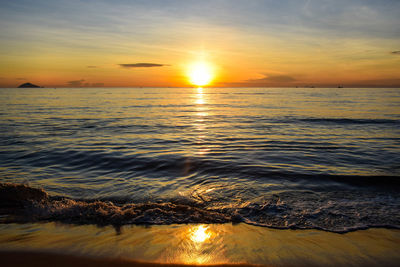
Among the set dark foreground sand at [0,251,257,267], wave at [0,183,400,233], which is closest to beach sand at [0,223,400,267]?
dark foreground sand at [0,251,257,267]

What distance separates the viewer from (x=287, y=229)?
16.8 feet

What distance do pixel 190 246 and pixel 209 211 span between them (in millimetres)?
1678

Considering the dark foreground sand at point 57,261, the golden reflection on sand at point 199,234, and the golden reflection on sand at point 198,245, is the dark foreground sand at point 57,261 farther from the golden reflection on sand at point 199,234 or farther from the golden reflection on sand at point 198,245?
the golden reflection on sand at point 199,234

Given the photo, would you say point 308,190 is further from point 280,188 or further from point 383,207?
point 383,207

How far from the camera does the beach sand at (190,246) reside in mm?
3871

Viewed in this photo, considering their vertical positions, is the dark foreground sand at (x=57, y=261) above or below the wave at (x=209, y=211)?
above

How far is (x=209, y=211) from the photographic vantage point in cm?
597

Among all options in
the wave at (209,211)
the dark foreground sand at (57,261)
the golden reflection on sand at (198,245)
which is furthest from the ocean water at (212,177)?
the dark foreground sand at (57,261)

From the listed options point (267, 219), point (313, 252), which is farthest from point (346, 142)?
point (313, 252)

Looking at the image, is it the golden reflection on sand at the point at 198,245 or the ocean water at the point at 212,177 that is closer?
the golden reflection on sand at the point at 198,245

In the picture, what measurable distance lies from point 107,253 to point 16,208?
3.71 metres

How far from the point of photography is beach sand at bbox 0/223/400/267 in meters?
3.87

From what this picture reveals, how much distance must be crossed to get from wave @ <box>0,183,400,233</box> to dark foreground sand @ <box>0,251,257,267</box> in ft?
4.63

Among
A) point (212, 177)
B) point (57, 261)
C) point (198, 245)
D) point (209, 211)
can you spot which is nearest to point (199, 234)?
point (198, 245)
